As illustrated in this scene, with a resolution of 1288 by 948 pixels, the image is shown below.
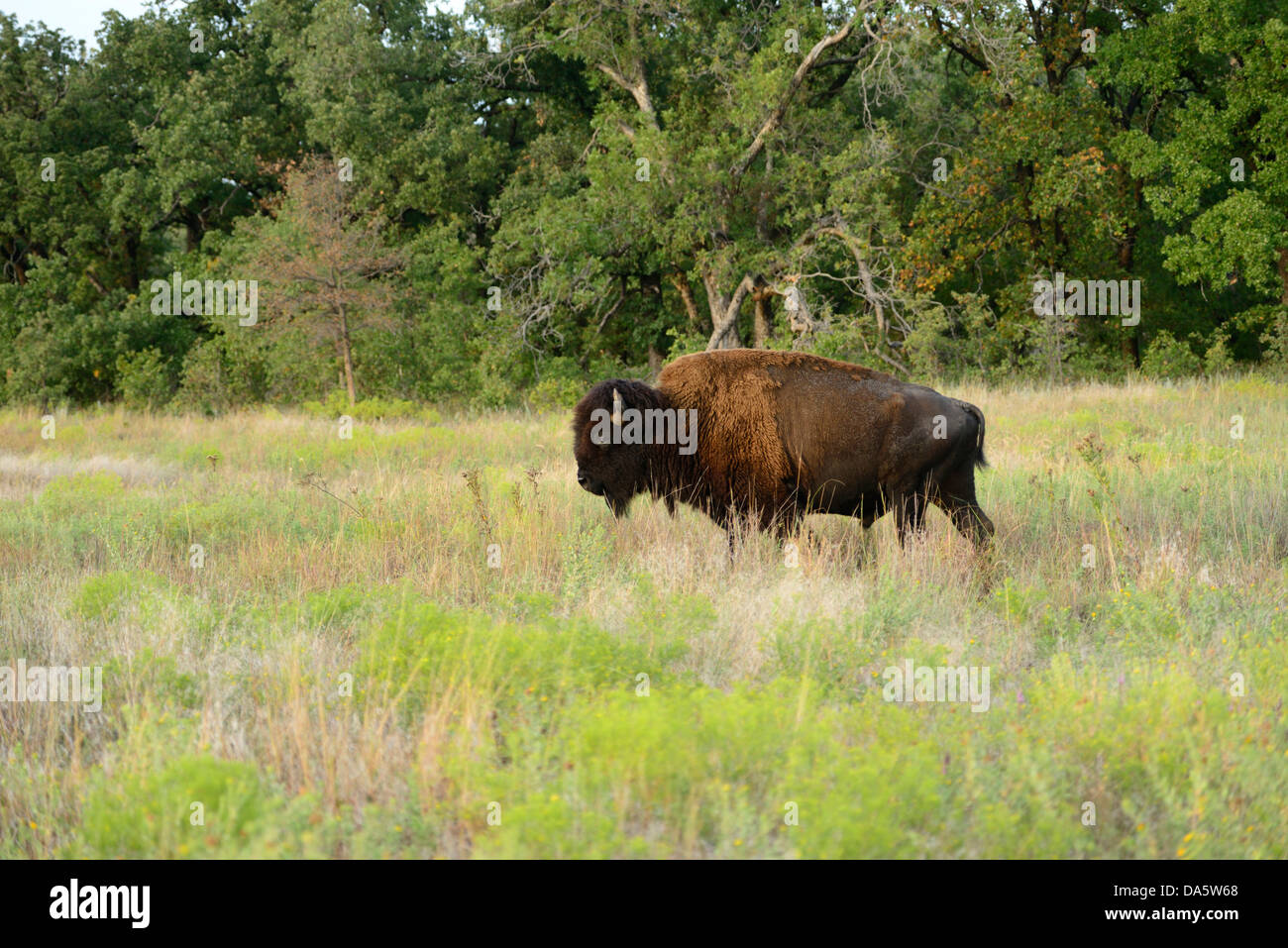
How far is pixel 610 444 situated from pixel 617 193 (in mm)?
16503

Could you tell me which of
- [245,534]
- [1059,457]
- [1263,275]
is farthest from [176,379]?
[1263,275]

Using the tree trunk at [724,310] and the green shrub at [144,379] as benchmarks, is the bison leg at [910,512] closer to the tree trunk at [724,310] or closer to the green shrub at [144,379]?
the tree trunk at [724,310]

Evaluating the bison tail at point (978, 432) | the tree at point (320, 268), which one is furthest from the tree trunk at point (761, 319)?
the bison tail at point (978, 432)

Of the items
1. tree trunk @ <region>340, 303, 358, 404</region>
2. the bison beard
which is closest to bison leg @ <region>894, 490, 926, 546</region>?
the bison beard

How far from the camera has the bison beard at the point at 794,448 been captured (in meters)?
7.20

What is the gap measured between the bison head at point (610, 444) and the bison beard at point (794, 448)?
1 centimetres

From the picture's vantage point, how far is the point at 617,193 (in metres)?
22.9

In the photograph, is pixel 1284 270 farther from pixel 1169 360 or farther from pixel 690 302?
pixel 690 302

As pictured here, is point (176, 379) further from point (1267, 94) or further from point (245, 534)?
point (1267, 94)

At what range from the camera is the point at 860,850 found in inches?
122

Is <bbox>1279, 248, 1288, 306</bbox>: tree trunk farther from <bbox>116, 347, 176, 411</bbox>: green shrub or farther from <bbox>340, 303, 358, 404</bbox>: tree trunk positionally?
<bbox>116, 347, 176, 411</bbox>: green shrub

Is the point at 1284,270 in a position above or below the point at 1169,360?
above

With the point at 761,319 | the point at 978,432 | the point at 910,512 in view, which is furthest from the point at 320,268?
the point at 978,432

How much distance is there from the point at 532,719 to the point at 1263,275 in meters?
23.9
